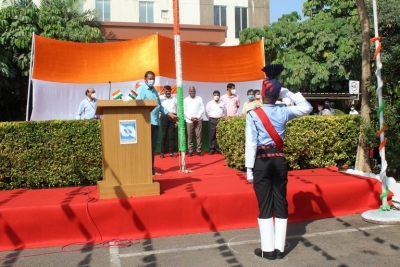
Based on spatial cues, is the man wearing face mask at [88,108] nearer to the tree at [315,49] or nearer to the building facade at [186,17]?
the tree at [315,49]

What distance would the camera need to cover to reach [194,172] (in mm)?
8352

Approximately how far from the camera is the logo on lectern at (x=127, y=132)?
5.71 m

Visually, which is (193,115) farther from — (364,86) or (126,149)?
(126,149)

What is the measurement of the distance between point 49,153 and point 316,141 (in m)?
4.46

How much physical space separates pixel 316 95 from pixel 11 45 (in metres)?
11.9

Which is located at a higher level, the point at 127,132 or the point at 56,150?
the point at 127,132

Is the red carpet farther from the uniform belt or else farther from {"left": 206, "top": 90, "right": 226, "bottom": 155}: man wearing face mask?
{"left": 206, "top": 90, "right": 226, "bottom": 155}: man wearing face mask

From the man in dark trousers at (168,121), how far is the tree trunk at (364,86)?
4618mm

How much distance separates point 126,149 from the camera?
574cm

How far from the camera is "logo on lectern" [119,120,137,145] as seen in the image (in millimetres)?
5711

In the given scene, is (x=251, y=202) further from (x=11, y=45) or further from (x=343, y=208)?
(x=11, y=45)

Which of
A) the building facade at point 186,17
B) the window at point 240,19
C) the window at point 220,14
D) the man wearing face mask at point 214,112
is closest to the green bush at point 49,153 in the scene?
the man wearing face mask at point 214,112

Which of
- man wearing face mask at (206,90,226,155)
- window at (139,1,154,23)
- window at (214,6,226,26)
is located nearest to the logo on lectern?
man wearing face mask at (206,90,226,155)

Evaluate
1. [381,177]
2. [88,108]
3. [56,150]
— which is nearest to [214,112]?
[88,108]
